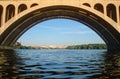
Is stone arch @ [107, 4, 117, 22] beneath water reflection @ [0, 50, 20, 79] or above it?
above

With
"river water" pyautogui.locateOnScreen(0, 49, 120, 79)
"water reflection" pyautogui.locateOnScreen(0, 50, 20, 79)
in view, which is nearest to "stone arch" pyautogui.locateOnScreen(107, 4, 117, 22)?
"river water" pyautogui.locateOnScreen(0, 49, 120, 79)

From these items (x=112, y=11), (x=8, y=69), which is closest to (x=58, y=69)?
(x=8, y=69)

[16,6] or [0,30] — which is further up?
[16,6]

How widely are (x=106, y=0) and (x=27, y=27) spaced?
2466 centimetres

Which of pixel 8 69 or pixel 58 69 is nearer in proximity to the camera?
pixel 8 69

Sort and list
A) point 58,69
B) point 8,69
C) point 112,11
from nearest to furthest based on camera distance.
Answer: point 8,69 < point 58,69 < point 112,11

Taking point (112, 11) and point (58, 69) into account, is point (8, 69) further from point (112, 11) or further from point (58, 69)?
point (112, 11)

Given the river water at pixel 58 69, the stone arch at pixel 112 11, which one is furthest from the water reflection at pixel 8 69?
the stone arch at pixel 112 11

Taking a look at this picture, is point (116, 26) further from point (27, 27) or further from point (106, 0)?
point (27, 27)

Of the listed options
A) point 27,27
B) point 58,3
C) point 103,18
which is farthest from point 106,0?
point 27,27

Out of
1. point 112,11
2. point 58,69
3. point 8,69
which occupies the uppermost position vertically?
point 112,11

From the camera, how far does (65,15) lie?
5506 centimetres

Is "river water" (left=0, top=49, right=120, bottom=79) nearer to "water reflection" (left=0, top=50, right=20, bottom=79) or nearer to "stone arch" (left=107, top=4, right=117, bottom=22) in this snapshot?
"water reflection" (left=0, top=50, right=20, bottom=79)

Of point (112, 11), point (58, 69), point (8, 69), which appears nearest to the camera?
point (8, 69)
